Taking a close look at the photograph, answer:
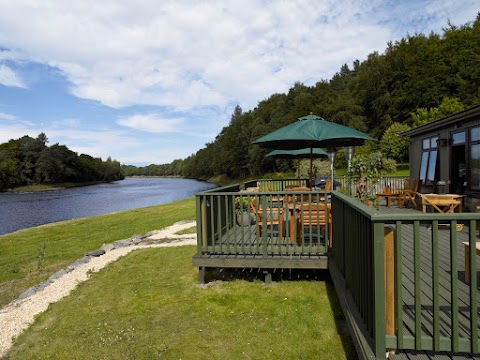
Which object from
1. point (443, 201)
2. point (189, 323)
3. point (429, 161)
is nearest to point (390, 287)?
point (189, 323)

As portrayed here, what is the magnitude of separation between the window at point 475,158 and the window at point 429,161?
1936mm

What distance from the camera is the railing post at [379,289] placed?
2213 millimetres

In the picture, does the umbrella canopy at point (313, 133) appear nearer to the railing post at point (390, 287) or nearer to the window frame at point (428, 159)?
the railing post at point (390, 287)

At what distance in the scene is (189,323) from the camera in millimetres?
4027

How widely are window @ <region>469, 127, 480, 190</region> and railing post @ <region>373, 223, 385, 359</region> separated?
7.28 m

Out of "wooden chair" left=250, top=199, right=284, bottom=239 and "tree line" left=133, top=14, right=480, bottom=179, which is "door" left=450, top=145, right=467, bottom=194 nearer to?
"wooden chair" left=250, top=199, right=284, bottom=239

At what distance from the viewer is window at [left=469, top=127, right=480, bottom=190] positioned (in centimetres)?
767

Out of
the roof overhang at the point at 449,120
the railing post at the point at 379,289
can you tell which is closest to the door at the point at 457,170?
the roof overhang at the point at 449,120

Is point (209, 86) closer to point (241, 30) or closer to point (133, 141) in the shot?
point (241, 30)

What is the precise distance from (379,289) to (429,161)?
387 inches

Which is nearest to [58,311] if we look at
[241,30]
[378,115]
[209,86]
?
[241,30]

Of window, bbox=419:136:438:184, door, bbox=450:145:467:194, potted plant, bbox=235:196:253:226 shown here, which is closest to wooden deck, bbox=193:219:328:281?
potted plant, bbox=235:196:253:226

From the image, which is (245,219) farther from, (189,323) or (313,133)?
(189,323)

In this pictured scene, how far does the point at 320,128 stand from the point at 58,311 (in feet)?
18.5
